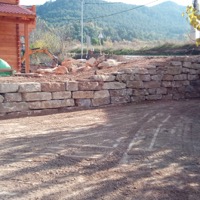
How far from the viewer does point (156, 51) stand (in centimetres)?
→ 2595

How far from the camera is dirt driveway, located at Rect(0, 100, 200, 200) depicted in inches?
117

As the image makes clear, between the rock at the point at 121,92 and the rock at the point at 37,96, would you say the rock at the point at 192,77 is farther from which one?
the rock at the point at 37,96

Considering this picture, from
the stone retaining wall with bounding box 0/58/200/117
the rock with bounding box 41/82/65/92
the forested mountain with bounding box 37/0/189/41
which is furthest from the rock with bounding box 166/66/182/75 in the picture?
the forested mountain with bounding box 37/0/189/41

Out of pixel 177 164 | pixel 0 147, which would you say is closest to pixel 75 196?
A: pixel 177 164

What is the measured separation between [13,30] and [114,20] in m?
63.1

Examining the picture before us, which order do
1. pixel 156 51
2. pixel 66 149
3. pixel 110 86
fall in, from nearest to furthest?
pixel 66 149 → pixel 110 86 → pixel 156 51

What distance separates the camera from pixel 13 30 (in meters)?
14.1

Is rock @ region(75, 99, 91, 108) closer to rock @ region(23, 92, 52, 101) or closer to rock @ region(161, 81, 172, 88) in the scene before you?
rock @ region(23, 92, 52, 101)

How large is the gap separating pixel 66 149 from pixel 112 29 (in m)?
61.9

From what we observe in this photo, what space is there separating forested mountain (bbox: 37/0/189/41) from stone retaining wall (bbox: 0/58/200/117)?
42.8m

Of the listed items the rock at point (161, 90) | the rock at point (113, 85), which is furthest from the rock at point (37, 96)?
the rock at point (161, 90)

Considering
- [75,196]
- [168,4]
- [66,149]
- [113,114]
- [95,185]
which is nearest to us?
[75,196]

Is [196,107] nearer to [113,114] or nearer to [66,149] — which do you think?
[113,114]

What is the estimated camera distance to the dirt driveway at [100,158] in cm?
296
